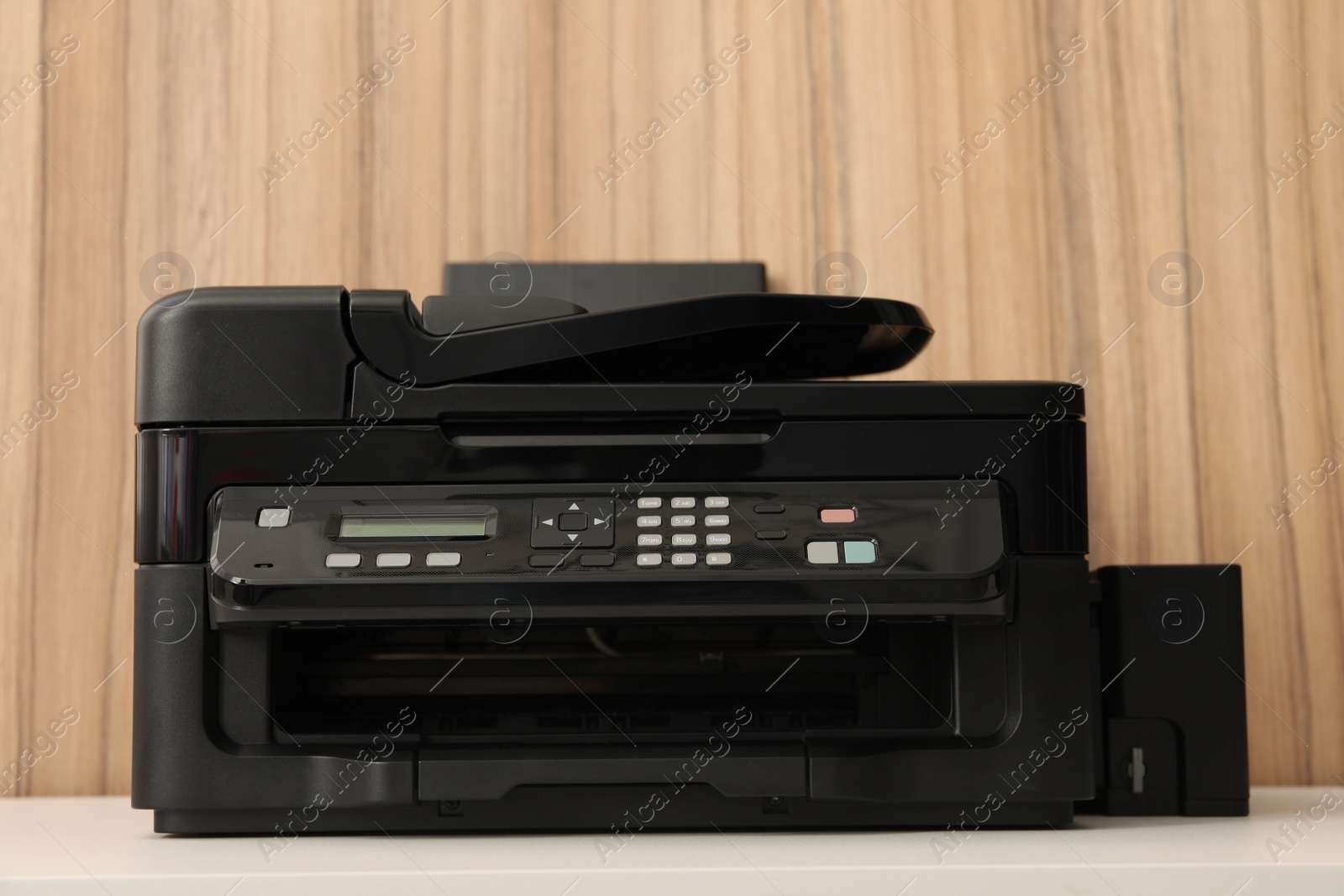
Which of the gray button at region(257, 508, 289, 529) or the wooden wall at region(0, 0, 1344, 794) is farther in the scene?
the wooden wall at region(0, 0, 1344, 794)

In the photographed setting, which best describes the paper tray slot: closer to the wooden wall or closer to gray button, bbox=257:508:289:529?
gray button, bbox=257:508:289:529

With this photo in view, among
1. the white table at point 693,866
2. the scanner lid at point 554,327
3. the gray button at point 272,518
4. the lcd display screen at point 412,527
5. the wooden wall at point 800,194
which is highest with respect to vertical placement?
the wooden wall at point 800,194

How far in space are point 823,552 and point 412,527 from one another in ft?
0.87

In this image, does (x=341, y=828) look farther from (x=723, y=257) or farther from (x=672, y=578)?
(x=723, y=257)

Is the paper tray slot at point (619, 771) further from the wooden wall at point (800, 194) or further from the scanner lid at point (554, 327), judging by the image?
the wooden wall at point (800, 194)

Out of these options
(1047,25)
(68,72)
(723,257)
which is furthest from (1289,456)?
(68,72)

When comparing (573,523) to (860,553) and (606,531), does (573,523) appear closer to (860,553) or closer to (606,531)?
(606,531)

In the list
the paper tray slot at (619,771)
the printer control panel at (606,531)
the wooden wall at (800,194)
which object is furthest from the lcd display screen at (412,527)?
the wooden wall at (800,194)

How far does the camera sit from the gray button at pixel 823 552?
658 millimetres

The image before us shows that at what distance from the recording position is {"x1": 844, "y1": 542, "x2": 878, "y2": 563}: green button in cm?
66

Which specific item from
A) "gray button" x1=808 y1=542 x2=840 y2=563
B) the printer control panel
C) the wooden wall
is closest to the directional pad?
the printer control panel

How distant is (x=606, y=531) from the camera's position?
660mm

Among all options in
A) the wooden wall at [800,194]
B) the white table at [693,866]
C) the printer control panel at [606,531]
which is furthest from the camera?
the wooden wall at [800,194]

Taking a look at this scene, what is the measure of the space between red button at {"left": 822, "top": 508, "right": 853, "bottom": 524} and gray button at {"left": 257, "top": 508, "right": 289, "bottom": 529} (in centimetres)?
35
